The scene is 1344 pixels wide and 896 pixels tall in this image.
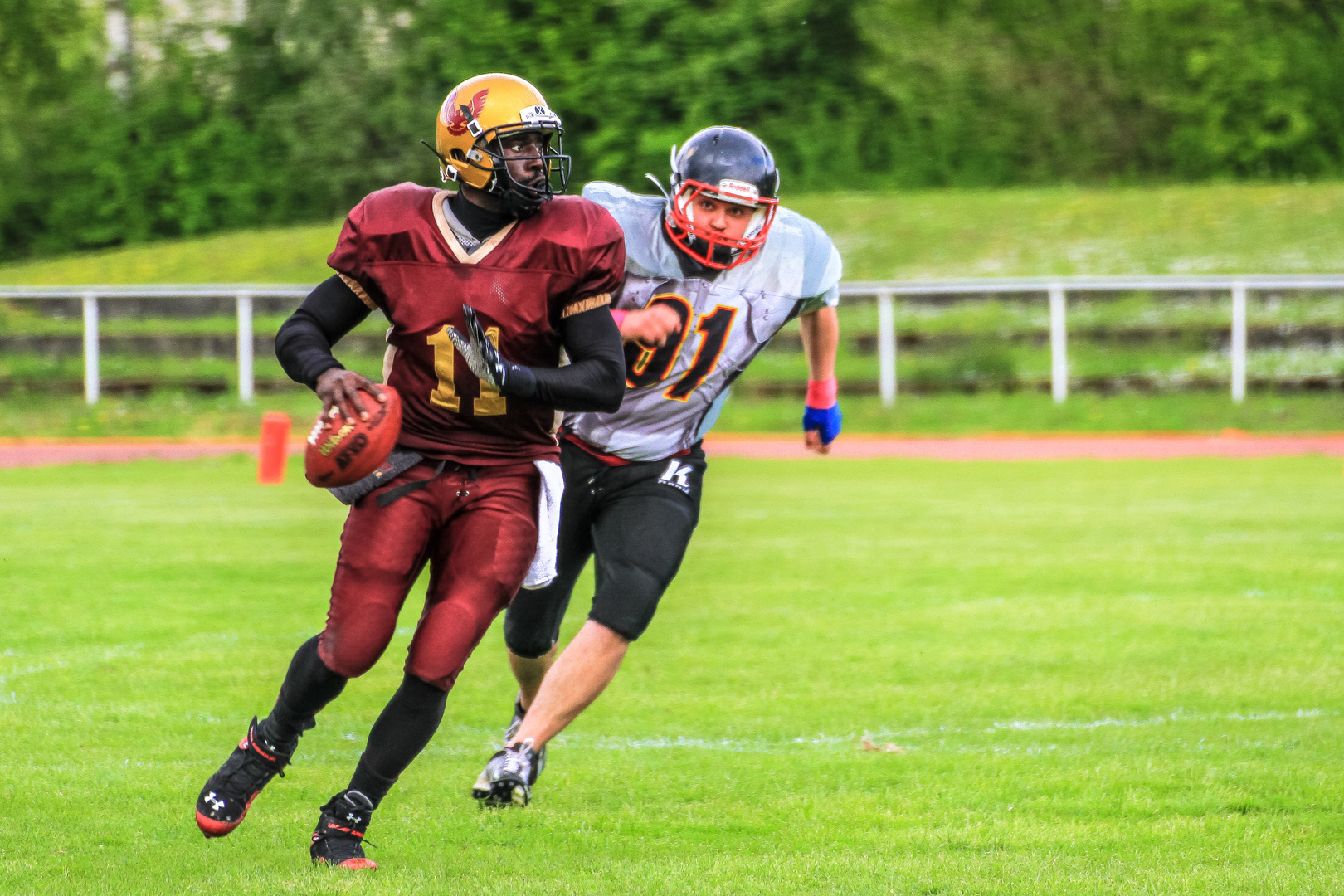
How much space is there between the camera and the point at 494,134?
3.95 meters

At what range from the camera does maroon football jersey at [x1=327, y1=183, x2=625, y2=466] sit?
3.93 m

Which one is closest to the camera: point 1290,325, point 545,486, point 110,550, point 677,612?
point 545,486

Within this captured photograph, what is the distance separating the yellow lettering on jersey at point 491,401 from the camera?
3.94m

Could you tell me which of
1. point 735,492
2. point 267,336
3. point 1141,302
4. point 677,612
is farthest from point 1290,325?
point 677,612

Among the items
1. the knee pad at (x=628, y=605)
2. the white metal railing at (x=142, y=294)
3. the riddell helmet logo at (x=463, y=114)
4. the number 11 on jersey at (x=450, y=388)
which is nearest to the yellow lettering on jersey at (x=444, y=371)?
the number 11 on jersey at (x=450, y=388)

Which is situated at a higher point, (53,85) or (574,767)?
(53,85)

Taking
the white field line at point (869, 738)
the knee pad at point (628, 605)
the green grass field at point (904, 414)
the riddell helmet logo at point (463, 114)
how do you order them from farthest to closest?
the green grass field at point (904, 414) < the white field line at point (869, 738) < the knee pad at point (628, 605) < the riddell helmet logo at point (463, 114)

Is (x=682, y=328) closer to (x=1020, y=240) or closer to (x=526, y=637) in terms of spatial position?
(x=526, y=637)

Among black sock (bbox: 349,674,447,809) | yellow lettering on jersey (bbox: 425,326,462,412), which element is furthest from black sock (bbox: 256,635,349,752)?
yellow lettering on jersey (bbox: 425,326,462,412)

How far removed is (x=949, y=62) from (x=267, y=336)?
17.9 m

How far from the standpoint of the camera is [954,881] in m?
3.83

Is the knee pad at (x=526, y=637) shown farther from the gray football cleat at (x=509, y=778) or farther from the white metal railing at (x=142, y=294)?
the white metal railing at (x=142, y=294)

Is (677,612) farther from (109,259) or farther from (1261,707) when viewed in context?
(109,259)

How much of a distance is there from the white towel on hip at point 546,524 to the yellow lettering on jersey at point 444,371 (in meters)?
0.27
